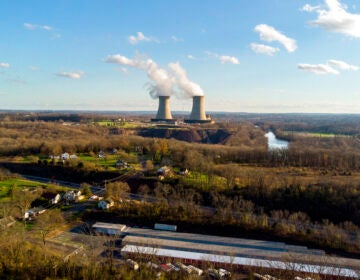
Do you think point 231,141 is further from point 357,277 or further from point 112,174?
point 357,277

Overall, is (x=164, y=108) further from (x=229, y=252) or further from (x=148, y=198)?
(x=229, y=252)

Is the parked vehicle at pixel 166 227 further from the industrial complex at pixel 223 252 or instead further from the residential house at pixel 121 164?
the residential house at pixel 121 164

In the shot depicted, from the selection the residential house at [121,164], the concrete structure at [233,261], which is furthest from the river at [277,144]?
the concrete structure at [233,261]

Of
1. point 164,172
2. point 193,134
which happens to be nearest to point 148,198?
point 164,172

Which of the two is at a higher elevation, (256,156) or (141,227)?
(256,156)

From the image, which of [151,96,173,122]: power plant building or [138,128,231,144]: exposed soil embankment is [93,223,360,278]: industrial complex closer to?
[138,128,231,144]: exposed soil embankment

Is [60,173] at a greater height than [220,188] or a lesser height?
lesser

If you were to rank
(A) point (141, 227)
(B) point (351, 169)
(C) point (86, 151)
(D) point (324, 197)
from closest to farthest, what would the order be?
(A) point (141, 227) < (D) point (324, 197) < (B) point (351, 169) < (C) point (86, 151)

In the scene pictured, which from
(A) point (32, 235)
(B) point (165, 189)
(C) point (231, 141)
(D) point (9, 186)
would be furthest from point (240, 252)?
(C) point (231, 141)

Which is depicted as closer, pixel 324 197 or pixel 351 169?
pixel 324 197
